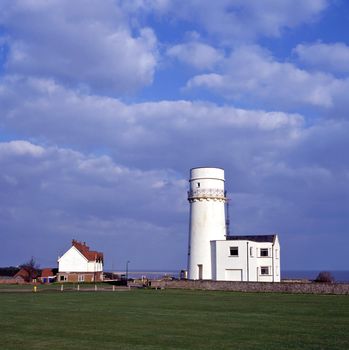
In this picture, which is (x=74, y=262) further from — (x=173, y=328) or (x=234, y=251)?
(x=173, y=328)

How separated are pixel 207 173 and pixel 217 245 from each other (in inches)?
287

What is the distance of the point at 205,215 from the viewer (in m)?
58.3

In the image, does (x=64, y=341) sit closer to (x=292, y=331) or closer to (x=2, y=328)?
(x=2, y=328)

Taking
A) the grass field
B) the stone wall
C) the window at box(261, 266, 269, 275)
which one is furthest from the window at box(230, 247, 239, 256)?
the grass field

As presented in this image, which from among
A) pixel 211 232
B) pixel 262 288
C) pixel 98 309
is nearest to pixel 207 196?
pixel 211 232

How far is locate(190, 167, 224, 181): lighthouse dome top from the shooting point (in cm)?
5816

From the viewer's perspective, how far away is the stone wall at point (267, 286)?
46.6 metres

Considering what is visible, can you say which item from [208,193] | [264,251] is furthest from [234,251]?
A: [208,193]

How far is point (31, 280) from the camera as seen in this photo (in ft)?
289

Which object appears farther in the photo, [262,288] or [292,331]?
[262,288]

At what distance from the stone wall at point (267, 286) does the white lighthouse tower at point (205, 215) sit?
410 centimetres

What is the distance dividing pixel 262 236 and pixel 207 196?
741 cm

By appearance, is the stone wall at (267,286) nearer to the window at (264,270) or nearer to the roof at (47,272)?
the window at (264,270)

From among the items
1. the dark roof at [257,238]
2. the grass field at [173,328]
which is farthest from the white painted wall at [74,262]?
the grass field at [173,328]
